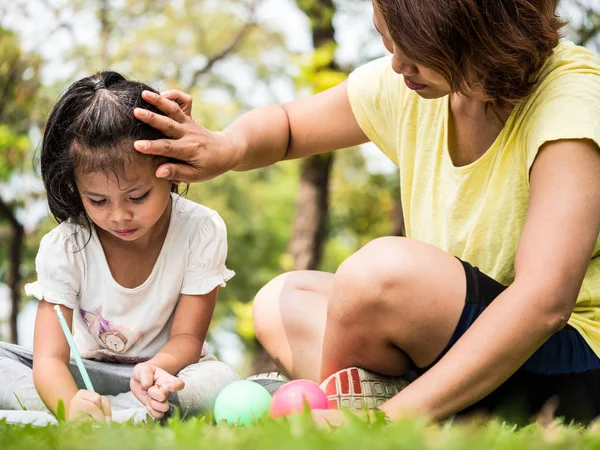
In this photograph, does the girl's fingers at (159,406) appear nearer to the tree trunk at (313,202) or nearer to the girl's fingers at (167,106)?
the girl's fingers at (167,106)

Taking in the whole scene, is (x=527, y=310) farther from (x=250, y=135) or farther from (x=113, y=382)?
(x=113, y=382)

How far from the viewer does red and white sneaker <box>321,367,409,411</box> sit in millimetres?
2004

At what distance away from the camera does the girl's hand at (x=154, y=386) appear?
204 cm

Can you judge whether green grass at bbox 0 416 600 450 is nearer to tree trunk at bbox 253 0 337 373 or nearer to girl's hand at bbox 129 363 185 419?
girl's hand at bbox 129 363 185 419

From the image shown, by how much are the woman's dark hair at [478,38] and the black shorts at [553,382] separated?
477 mm

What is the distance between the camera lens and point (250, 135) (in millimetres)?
2500

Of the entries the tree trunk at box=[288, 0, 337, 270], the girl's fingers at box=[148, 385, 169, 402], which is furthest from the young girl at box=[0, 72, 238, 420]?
the tree trunk at box=[288, 0, 337, 270]

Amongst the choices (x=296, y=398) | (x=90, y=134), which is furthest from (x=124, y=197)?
(x=296, y=398)

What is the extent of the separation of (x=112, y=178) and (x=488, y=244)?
107cm

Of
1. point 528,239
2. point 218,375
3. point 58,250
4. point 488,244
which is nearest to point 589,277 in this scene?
point 488,244

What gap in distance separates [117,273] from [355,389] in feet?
3.14

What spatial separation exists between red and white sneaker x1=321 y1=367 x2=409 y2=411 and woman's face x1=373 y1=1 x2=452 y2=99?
75cm

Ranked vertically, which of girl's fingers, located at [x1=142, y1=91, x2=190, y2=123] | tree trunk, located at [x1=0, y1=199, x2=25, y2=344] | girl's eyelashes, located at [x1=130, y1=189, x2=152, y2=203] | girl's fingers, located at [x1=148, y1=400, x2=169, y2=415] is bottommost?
tree trunk, located at [x1=0, y1=199, x2=25, y2=344]

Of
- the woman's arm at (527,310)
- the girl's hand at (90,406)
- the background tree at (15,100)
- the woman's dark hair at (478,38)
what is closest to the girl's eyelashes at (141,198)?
the girl's hand at (90,406)
